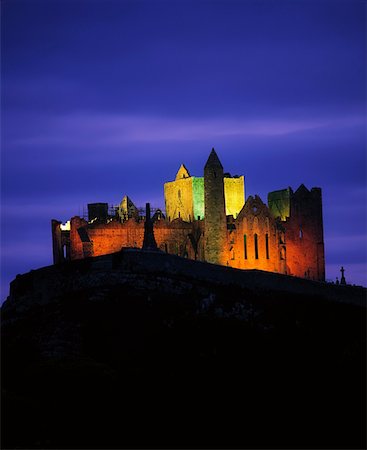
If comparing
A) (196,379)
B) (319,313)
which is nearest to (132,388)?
(196,379)

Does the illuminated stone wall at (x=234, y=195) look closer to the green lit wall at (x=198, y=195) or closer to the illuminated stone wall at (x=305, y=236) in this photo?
the green lit wall at (x=198, y=195)

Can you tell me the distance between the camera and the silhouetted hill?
42156mm

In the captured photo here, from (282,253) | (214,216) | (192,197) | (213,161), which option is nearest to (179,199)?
(192,197)

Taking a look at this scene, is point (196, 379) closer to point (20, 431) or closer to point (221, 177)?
point (20, 431)

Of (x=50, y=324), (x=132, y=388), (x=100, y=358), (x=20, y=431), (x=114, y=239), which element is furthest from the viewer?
(x=114, y=239)

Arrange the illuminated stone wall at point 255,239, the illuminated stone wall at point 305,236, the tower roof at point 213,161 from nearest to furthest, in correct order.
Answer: the illuminated stone wall at point 255,239 < the tower roof at point 213,161 < the illuminated stone wall at point 305,236

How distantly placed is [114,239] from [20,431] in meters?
33.3

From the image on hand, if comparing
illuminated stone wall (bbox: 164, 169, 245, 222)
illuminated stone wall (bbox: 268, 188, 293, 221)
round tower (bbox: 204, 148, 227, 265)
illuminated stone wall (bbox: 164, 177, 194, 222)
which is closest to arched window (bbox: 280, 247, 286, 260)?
illuminated stone wall (bbox: 268, 188, 293, 221)

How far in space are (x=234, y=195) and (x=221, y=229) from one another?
6.30 m

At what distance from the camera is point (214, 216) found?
7475 centimetres

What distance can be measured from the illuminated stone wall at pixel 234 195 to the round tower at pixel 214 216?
15.9 feet

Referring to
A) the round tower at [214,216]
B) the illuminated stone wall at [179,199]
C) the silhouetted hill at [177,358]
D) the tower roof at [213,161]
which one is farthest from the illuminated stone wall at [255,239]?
the silhouetted hill at [177,358]

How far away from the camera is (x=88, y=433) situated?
4119cm

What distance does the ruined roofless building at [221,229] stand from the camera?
7406cm
